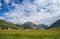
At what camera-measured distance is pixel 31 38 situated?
39.0 meters

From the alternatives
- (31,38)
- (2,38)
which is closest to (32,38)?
(31,38)

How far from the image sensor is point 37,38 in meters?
39.1

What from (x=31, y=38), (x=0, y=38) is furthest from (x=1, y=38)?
(x=31, y=38)

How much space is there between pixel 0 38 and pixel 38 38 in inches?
368

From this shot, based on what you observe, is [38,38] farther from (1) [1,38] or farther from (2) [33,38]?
(1) [1,38]

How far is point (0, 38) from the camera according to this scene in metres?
37.2

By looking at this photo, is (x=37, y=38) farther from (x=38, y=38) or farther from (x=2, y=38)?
(x=2, y=38)

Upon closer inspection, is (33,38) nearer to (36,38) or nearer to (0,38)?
(36,38)

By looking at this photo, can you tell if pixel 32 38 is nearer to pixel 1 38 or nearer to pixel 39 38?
pixel 39 38

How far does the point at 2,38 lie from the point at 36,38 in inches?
330

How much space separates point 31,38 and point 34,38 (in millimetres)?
761

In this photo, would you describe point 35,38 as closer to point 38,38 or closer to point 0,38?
point 38,38

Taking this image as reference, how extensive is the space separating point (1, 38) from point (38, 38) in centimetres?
912

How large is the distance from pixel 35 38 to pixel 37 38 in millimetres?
500
